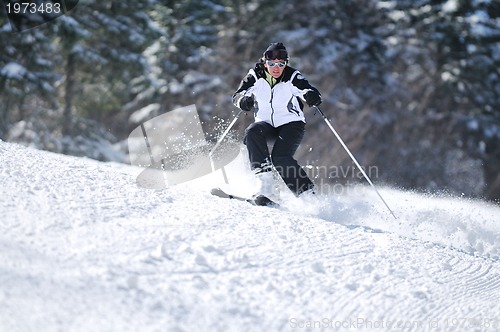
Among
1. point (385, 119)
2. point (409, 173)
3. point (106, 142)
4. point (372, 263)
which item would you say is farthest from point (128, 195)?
point (385, 119)

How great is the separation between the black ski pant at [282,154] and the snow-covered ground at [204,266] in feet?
1.03

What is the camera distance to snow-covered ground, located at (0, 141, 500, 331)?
2.68 metres

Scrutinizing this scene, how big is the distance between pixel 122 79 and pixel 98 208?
15313 millimetres

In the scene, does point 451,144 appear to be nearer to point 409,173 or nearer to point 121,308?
point 409,173

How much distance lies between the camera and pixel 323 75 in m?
20.6

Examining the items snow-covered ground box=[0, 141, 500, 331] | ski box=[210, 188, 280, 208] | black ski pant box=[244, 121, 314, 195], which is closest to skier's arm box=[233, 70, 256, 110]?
black ski pant box=[244, 121, 314, 195]

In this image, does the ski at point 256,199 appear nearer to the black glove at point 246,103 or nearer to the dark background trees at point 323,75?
the black glove at point 246,103

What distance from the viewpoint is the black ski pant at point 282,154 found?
5.27 metres

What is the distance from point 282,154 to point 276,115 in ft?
1.24

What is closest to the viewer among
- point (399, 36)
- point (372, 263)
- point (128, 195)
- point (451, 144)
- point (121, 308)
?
point (121, 308)

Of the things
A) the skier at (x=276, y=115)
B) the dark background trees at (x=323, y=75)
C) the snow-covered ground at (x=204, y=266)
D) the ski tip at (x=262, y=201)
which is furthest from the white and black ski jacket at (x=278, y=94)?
the dark background trees at (x=323, y=75)

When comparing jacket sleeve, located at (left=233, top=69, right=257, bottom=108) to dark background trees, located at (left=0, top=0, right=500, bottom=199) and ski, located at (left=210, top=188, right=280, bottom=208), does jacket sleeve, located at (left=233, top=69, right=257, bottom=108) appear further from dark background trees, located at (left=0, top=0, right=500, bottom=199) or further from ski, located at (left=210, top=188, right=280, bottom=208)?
dark background trees, located at (left=0, top=0, right=500, bottom=199)

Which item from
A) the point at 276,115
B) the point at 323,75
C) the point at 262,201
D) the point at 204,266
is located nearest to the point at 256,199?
the point at 262,201

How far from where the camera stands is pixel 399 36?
20797 millimetres
